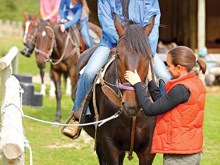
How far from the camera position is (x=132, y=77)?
10.8ft

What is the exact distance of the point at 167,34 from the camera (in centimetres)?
2012

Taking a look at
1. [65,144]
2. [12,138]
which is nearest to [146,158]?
[12,138]

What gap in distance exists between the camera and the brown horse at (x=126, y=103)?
337 cm

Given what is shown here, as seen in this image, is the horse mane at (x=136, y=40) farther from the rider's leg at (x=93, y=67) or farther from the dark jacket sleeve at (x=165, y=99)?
the rider's leg at (x=93, y=67)

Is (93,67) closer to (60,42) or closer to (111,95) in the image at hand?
(111,95)

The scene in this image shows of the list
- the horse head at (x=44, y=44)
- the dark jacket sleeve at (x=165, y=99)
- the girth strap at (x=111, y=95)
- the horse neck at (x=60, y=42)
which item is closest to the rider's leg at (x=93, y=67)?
the girth strap at (x=111, y=95)

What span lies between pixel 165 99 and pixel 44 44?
19.4ft

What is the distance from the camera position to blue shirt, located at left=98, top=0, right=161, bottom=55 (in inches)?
162

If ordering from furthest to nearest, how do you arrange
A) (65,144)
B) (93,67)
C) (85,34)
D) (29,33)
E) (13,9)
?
(13,9) → (29,33) → (85,34) → (65,144) → (93,67)

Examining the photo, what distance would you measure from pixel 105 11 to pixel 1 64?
9.12ft

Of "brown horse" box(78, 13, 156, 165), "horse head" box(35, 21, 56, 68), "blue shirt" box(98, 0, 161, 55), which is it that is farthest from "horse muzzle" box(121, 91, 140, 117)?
"horse head" box(35, 21, 56, 68)

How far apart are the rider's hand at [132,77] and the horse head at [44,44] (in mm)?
5617

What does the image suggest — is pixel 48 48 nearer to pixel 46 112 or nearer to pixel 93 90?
pixel 46 112

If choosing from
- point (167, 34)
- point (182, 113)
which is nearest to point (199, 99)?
point (182, 113)
